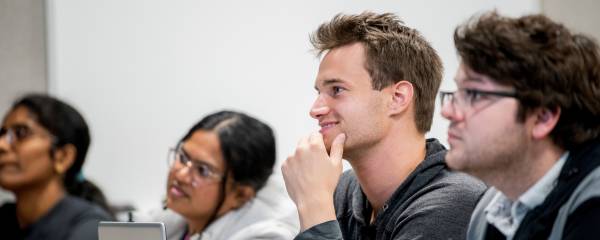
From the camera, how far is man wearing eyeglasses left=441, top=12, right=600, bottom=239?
4.69 feet

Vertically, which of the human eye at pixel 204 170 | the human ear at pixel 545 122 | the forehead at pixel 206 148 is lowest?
the human eye at pixel 204 170

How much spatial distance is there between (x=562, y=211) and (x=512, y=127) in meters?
0.17

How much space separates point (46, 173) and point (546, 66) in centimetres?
171

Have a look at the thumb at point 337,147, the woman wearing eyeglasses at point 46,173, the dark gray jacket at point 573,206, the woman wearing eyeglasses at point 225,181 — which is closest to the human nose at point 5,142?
the woman wearing eyeglasses at point 46,173

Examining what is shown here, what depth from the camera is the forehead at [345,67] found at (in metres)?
1.94

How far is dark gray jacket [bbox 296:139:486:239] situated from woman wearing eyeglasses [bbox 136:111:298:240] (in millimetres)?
531

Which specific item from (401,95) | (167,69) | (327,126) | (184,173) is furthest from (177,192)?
(167,69)

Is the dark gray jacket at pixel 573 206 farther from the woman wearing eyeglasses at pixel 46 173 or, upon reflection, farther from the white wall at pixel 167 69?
the white wall at pixel 167 69

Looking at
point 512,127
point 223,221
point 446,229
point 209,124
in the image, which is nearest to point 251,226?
point 223,221

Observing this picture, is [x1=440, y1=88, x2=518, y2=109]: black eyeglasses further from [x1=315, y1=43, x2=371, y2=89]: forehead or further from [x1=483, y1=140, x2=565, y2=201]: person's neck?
[x1=315, y1=43, x2=371, y2=89]: forehead

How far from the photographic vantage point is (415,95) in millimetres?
1979

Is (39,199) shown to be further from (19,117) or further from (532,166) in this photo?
(532,166)

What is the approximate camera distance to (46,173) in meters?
2.64

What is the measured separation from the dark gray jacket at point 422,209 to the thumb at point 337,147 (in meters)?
0.14
